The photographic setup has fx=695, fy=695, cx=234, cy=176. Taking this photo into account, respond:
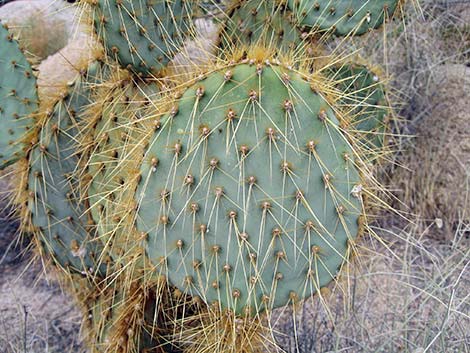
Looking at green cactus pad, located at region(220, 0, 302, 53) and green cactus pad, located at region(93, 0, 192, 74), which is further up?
green cactus pad, located at region(93, 0, 192, 74)

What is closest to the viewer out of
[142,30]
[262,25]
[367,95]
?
[142,30]

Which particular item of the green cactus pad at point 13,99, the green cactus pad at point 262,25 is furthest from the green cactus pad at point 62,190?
the green cactus pad at point 262,25

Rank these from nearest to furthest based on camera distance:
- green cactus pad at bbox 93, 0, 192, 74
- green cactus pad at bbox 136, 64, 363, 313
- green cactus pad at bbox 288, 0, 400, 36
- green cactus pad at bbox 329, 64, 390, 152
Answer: green cactus pad at bbox 136, 64, 363, 313 → green cactus pad at bbox 93, 0, 192, 74 → green cactus pad at bbox 288, 0, 400, 36 → green cactus pad at bbox 329, 64, 390, 152

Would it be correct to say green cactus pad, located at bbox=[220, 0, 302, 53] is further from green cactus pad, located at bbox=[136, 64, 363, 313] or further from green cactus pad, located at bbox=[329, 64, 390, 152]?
green cactus pad, located at bbox=[136, 64, 363, 313]

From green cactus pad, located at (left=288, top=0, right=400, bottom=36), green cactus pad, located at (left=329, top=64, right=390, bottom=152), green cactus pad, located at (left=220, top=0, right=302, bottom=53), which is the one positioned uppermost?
green cactus pad, located at (left=288, top=0, right=400, bottom=36)

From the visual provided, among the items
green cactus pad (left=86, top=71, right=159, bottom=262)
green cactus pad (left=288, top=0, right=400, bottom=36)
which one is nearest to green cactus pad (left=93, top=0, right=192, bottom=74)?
green cactus pad (left=86, top=71, right=159, bottom=262)


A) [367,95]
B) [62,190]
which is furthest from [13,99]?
[367,95]

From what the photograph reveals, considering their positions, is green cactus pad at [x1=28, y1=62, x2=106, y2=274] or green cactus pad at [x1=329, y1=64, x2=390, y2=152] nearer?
green cactus pad at [x1=28, y1=62, x2=106, y2=274]

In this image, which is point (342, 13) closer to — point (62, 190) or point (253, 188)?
point (253, 188)

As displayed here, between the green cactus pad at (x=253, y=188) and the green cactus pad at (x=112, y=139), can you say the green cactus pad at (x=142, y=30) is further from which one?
the green cactus pad at (x=253, y=188)
